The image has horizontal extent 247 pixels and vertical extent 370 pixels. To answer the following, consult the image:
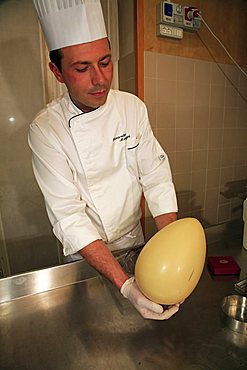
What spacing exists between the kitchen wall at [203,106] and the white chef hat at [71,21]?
886mm

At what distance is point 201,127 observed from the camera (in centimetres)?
202

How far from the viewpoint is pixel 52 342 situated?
2.19ft

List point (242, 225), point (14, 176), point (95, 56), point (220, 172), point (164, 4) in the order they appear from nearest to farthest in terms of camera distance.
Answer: point (95, 56), point (242, 225), point (164, 4), point (14, 176), point (220, 172)

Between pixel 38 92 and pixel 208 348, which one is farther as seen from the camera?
pixel 38 92

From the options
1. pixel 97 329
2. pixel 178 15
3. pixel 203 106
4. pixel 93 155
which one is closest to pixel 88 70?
pixel 93 155

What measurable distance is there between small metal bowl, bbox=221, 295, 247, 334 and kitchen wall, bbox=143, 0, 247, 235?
102cm

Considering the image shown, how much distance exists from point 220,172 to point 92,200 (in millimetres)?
1508

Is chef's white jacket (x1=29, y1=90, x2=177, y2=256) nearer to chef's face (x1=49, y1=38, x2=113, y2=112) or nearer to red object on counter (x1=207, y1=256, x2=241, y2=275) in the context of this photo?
chef's face (x1=49, y1=38, x2=113, y2=112)

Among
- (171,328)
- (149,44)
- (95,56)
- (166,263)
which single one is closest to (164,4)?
(149,44)

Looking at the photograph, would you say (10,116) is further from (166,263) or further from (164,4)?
(166,263)

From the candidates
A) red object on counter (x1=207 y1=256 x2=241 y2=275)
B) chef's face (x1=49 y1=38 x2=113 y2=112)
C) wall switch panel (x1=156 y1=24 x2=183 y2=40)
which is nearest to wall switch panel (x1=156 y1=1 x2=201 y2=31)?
wall switch panel (x1=156 y1=24 x2=183 y2=40)

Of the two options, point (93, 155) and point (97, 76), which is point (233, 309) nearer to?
point (93, 155)

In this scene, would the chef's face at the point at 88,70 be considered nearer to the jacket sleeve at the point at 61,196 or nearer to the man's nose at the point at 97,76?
the man's nose at the point at 97,76

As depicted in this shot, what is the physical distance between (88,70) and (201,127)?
136 centimetres
